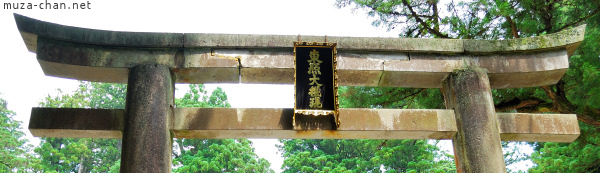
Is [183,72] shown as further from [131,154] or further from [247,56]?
[131,154]

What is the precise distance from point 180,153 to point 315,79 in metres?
17.4

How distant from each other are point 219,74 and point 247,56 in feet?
1.32

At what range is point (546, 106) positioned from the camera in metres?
7.61

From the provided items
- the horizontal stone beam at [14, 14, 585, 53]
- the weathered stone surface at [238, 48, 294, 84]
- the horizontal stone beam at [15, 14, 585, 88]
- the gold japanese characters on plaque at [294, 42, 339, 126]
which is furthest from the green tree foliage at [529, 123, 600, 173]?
the weathered stone surface at [238, 48, 294, 84]

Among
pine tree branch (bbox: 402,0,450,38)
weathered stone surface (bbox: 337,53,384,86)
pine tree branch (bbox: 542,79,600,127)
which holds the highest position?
pine tree branch (bbox: 402,0,450,38)

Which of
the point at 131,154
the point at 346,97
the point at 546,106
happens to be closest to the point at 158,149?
the point at 131,154

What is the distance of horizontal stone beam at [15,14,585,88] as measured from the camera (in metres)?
5.10

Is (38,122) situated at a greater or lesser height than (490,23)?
lesser

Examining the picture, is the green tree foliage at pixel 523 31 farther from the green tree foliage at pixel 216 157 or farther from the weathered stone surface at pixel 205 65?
the green tree foliage at pixel 216 157

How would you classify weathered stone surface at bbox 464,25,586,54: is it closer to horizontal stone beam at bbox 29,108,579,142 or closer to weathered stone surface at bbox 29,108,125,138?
horizontal stone beam at bbox 29,108,579,142

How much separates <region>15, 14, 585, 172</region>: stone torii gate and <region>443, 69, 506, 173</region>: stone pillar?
11mm

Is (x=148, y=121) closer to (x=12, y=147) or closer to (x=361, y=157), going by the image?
(x=361, y=157)

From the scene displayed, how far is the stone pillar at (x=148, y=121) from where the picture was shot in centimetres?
454

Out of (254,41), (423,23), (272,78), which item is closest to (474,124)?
(272,78)
